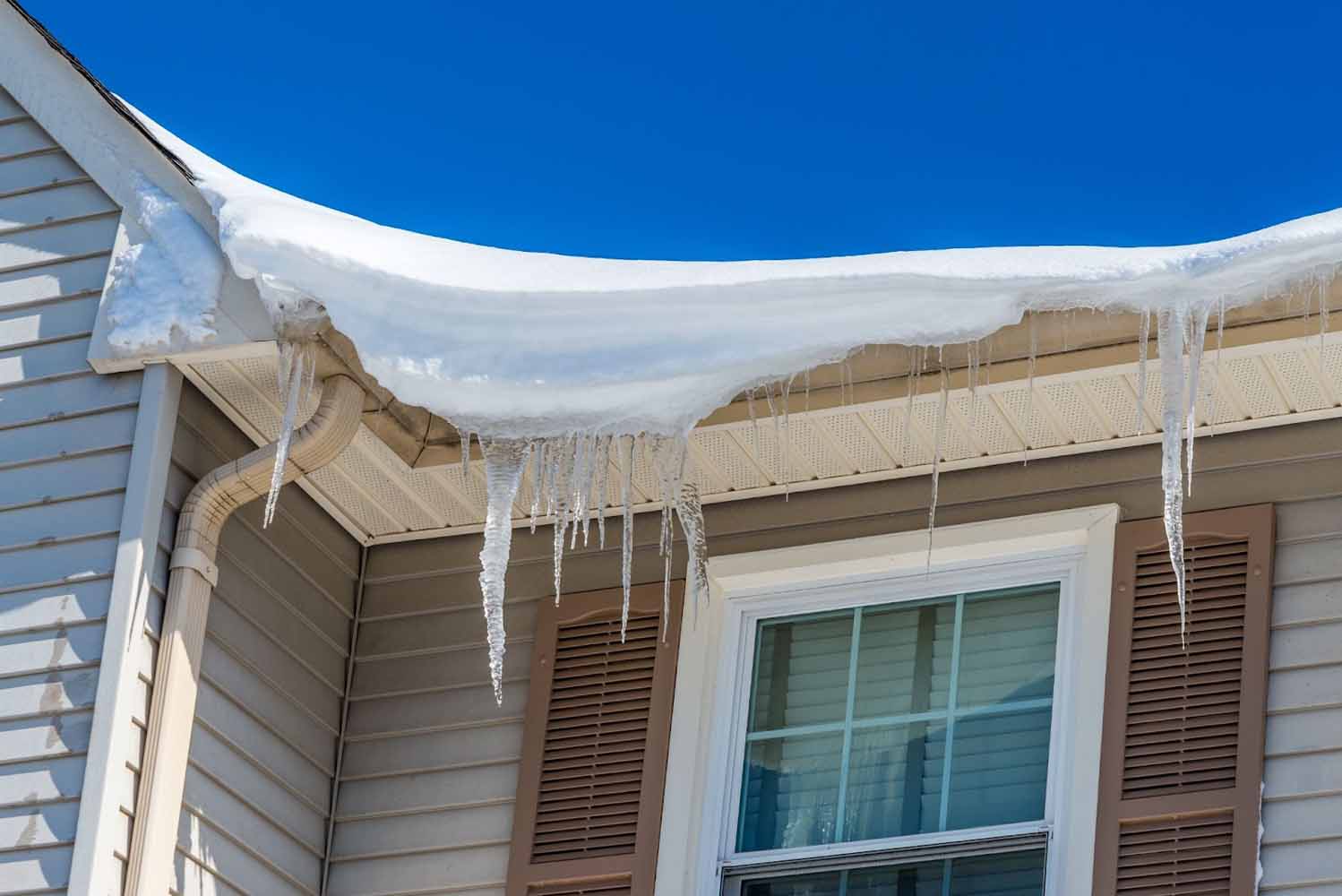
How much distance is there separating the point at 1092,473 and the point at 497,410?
177 cm

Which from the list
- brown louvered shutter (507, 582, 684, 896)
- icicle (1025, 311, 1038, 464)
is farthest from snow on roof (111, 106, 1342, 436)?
brown louvered shutter (507, 582, 684, 896)

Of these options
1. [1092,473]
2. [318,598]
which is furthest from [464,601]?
[1092,473]

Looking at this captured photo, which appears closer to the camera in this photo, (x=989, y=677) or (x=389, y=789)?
(x=989, y=677)

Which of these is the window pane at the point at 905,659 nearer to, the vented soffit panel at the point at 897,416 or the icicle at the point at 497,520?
the vented soffit panel at the point at 897,416

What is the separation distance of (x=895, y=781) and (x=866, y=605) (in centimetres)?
56

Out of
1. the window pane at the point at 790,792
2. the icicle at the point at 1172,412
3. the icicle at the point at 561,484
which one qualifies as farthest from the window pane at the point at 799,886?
the icicle at the point at 1172,412

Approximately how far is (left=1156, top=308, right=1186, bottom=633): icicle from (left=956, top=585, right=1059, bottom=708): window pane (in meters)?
0.78

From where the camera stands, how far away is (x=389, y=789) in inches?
251

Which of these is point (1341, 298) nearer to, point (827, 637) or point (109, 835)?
point (827, 637)

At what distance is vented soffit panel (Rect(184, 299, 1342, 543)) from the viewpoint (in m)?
5.65

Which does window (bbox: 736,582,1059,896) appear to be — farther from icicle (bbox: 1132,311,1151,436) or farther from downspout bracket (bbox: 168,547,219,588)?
downspout bracket (bbox: 168,547,219,588)

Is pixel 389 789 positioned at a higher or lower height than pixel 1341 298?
lower

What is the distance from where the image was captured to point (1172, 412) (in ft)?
16.9

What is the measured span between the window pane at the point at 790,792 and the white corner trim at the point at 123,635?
67.8 inches
